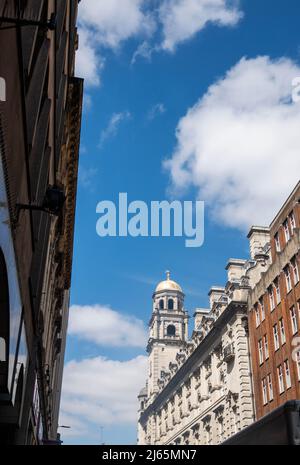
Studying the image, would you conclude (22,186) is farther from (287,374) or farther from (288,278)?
(287,374)

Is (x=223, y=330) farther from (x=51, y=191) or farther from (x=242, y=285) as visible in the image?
(x=51, y=191)

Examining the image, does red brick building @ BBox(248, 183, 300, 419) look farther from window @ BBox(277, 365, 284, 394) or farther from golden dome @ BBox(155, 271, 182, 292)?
golden dome @ BBox(155, 271, 182, 292)

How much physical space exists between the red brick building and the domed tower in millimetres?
57355

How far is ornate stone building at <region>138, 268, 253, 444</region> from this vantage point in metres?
43.6

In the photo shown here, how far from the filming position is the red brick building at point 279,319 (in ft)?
112

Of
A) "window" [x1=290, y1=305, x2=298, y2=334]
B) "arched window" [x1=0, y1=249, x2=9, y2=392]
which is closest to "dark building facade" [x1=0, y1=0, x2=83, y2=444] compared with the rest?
"arched window" [x1=0, y1=249, x2=9, y2=392]

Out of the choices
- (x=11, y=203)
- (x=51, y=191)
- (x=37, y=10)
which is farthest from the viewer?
(x=51, y=191)

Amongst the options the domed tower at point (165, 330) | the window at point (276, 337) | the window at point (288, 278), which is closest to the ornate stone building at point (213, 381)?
the window at point (276, 337)

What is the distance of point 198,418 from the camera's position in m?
55.6

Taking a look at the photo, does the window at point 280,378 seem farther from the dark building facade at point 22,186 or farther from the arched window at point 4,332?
the arched window at point 4,332

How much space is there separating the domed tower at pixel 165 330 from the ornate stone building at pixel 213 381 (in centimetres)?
928
